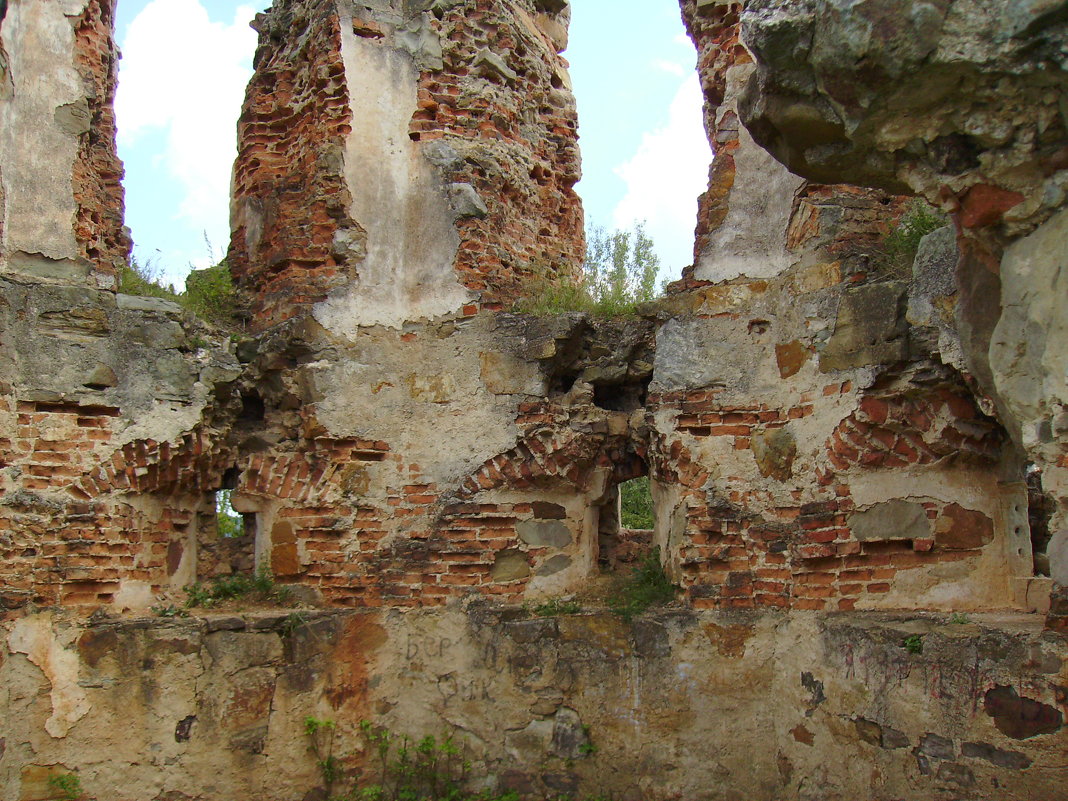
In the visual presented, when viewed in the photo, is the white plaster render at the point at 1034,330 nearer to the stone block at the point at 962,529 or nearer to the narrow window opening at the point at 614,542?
the stone block at the point at 962,529

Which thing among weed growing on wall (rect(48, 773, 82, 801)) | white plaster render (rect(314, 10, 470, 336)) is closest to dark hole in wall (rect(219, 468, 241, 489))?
white plaster render (rect(314, 10, 470, 336))

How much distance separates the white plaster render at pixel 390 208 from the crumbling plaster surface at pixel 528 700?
195cm

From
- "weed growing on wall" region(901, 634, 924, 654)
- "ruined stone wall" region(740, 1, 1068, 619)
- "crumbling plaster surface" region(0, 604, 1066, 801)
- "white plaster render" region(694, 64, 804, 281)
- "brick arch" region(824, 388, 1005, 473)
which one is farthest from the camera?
"white plaster render" region(694, 64, 804, 281)

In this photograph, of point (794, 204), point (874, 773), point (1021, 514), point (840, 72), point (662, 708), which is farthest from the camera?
point (794, 204)

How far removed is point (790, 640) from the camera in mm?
5312

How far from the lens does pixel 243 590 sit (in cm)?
610

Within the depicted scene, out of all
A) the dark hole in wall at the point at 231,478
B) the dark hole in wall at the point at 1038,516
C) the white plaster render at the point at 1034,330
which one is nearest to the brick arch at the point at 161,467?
the dark hole in wall at the point at 231,478

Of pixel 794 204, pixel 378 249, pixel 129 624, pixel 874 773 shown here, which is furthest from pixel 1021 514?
pixel 129 624

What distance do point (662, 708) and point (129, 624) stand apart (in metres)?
2.93

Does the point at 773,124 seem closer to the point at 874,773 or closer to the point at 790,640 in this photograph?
the point at 790,640

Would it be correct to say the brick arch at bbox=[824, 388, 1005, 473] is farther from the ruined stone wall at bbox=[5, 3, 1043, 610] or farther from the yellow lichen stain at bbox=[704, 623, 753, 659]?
the yellow lichen stain at bbox=[704, 623, 753, 659]

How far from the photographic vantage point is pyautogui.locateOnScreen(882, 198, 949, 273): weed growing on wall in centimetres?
542

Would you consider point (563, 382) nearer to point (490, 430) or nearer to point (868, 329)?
point (490, 430)

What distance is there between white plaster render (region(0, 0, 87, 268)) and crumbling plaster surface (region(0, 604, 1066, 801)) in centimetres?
221
